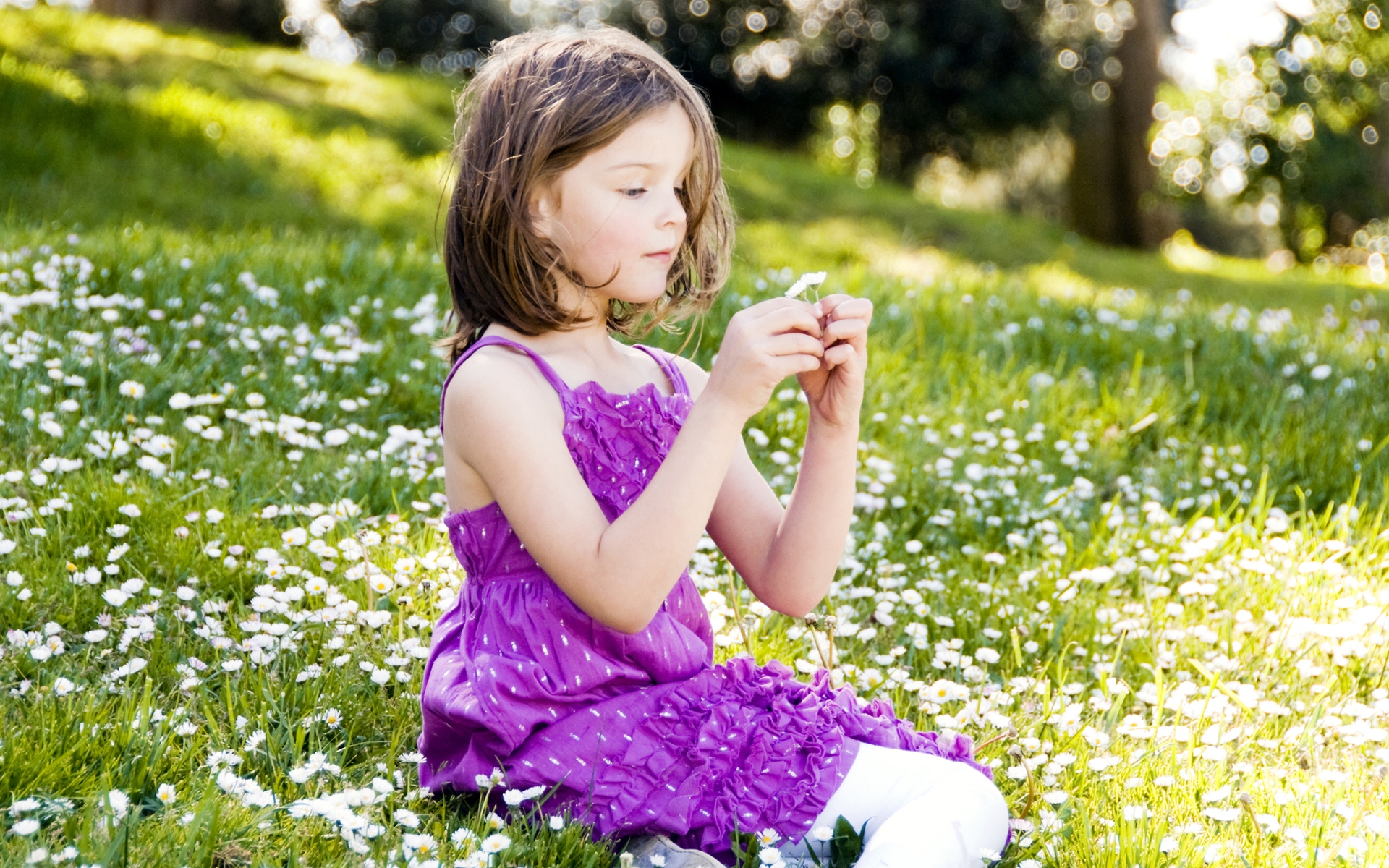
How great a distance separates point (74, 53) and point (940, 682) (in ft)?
34.2

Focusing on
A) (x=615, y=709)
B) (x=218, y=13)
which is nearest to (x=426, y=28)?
(x=218, y=13)

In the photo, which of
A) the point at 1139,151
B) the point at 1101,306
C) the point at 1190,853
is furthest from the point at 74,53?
the point at 1139,151

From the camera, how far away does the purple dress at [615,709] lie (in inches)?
83.2

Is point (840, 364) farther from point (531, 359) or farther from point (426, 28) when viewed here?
point (426, 28)

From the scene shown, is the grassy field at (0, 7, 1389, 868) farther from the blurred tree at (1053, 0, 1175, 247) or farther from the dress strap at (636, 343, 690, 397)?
the blurred tree at (1053, 0, 1175, 247)

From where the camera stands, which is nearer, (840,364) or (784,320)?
(784,320)

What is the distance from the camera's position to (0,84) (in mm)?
8656

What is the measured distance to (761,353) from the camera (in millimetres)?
2027

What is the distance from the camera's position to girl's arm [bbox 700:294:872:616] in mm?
2176

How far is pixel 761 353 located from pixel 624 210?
0.40 meters

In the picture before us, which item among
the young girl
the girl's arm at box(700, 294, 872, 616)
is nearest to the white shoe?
the young girl

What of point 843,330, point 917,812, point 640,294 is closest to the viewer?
point 917,812

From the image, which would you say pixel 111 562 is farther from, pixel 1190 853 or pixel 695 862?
pixel 1190 853

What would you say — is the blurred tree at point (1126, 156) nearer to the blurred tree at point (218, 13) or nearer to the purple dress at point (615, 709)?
the blurred tree at point (218, 13)
